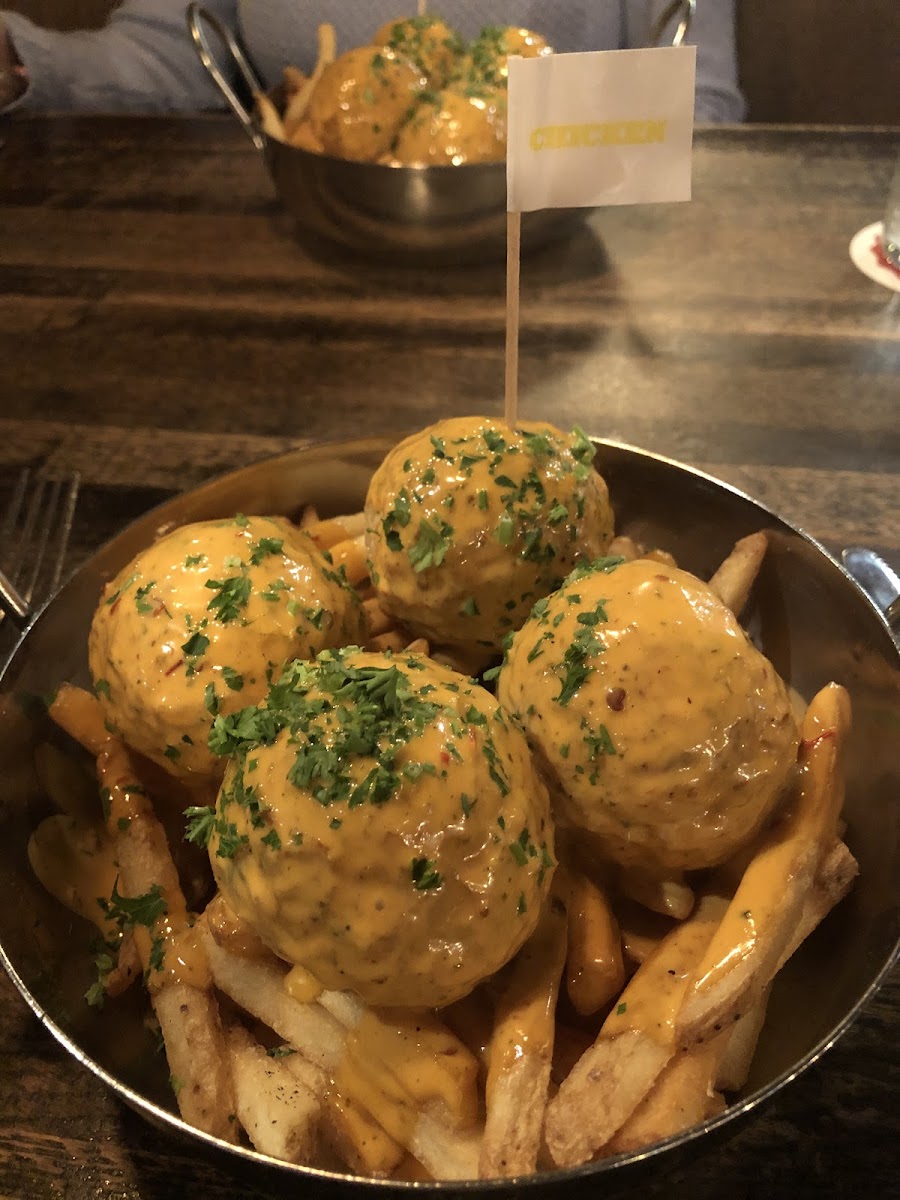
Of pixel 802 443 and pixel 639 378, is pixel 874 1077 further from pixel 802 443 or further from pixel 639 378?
pixel 639 378

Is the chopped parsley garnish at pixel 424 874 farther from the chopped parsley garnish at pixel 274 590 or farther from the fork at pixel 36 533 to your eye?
the fork at pixel 36 533

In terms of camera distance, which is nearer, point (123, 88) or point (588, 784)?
point (588, 784)

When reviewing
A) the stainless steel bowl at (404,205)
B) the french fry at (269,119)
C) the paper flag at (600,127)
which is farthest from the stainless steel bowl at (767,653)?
the french fry at (269,119)

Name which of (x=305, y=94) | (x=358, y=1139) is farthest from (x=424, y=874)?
(x=305, y=94)

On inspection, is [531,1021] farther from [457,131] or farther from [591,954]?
[457,131]

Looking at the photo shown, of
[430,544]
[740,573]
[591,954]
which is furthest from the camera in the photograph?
[740,573]

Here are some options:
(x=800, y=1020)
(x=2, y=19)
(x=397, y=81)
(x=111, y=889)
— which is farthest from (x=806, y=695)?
(x=2, y=19)

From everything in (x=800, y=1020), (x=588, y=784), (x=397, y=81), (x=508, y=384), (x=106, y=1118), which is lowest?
(x=106, y=1118)
